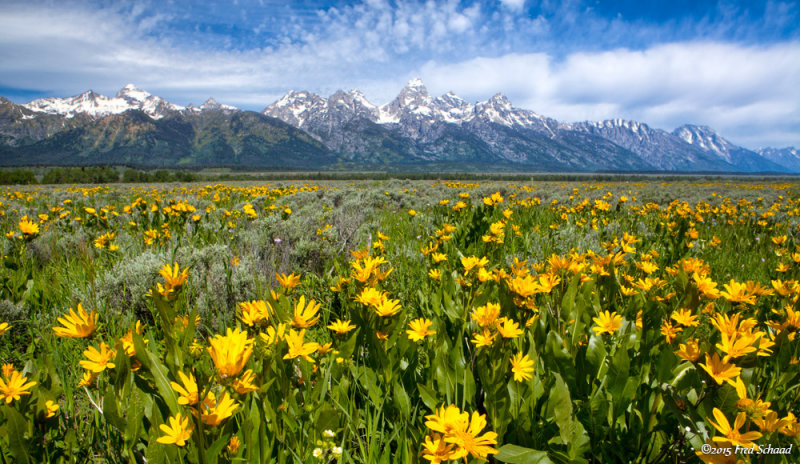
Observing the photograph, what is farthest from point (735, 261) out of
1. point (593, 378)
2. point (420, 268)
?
point (593, 378)

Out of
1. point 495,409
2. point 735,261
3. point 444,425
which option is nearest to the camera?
point 444,425

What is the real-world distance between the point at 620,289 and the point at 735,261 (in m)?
3.06

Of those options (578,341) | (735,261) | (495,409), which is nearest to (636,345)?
(578,341)

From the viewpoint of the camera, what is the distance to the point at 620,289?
1979 mm

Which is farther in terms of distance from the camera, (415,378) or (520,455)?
(415,378)

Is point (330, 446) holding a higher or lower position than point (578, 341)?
lower

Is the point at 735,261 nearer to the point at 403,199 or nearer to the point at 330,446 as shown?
the point at 330,446

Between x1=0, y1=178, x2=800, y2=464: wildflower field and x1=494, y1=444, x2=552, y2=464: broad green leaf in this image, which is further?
x1=494, y1=444, x2=552, y2=464: broad green leaf

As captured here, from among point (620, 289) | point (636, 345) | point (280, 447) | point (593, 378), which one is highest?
point (620, 289)

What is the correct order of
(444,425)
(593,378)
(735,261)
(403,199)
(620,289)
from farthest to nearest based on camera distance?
(403,199), (735,261), (620,289), (593,378), (444,425)

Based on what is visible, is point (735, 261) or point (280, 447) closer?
point (280, 447)

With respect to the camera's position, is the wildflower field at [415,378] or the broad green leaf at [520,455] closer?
the wildflower field at [415,378]

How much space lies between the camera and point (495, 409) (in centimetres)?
114

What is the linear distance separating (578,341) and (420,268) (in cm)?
168
